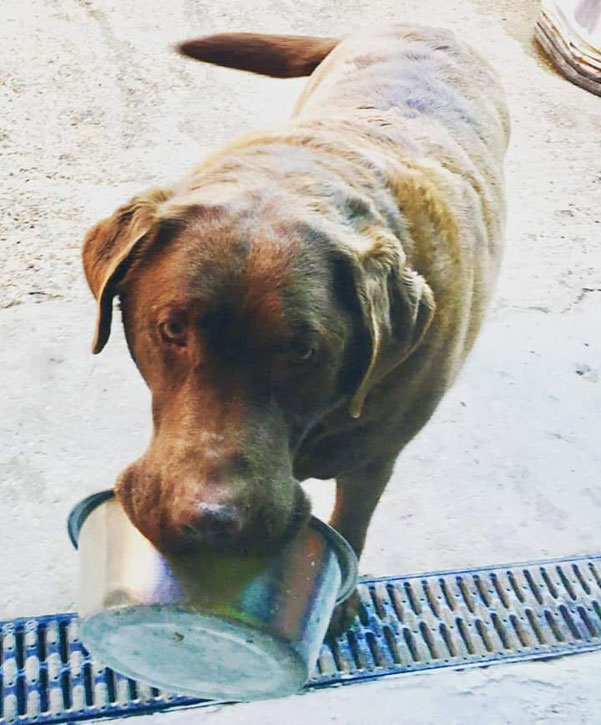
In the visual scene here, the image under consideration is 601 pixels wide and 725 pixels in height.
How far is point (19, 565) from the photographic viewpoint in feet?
6.79

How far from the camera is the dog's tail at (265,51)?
286 cm

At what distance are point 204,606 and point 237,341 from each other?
1.31ft

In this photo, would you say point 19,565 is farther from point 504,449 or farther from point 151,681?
point 504,449

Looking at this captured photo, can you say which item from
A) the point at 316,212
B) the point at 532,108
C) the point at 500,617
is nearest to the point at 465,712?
the point at 500,617

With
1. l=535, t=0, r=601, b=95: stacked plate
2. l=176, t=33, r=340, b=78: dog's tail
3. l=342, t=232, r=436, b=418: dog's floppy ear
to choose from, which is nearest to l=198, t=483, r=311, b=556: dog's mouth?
l=342, t=232, r=436, b=418: dog's floppy ear

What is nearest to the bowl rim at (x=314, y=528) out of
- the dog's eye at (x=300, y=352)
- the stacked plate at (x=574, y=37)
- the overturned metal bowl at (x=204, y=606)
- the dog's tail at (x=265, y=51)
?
the overturned metal bowl at (x=204, y=606)

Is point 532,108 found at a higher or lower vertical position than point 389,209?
lower

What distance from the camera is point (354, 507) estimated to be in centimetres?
203

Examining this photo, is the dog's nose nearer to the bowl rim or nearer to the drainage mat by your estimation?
the bowl rim

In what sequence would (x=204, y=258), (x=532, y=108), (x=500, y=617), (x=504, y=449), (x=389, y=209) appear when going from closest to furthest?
(x=204, y=258) → (x=389, y=209) → (x=500, y=617) → (x=504, y=449) → (x=532, y=108)

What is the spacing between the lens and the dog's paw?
207cm

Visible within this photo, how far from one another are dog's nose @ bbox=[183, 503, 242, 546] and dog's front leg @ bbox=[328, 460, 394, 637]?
25.9 inches

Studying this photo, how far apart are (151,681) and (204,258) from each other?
0.82 m

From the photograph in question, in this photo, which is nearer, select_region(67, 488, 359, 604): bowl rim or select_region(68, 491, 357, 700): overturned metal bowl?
select_region(68, 491, 357, 700): overturned metal bowl
